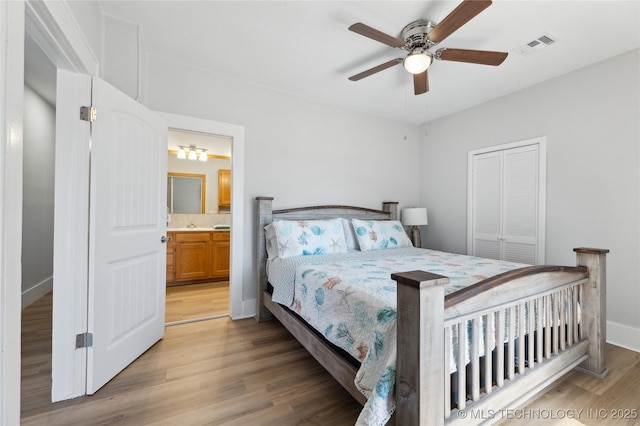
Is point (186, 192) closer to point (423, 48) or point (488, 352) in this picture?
point (423, 48)

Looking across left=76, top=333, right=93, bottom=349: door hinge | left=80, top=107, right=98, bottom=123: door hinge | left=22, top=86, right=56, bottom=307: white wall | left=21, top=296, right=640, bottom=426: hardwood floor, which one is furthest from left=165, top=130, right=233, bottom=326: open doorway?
left=80, top=107, right=98, bottom=123: door hinge

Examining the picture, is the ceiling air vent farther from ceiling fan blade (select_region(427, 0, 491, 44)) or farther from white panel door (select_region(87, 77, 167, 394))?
white panel door (select_region(87, 77, 167, 394))

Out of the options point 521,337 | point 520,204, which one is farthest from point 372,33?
point 520,204

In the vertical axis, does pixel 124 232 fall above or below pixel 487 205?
below

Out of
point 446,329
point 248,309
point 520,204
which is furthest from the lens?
point 520,204

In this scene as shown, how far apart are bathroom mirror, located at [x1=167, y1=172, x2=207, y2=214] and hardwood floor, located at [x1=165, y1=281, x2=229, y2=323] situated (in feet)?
4.59

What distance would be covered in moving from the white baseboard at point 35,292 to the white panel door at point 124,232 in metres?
2.18

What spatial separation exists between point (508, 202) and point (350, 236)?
199cm

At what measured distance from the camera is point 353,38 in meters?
2.22

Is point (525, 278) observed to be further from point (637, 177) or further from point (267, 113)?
point (267, 113)

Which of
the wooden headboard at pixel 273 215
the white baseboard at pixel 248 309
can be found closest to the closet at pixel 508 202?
the wooden headboard at pixel 273 215

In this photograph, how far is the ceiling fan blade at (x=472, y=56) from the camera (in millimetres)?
1896

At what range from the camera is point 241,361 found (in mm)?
2094

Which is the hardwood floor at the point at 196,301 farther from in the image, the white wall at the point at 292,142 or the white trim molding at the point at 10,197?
the white trim molding at the point at 10,197
